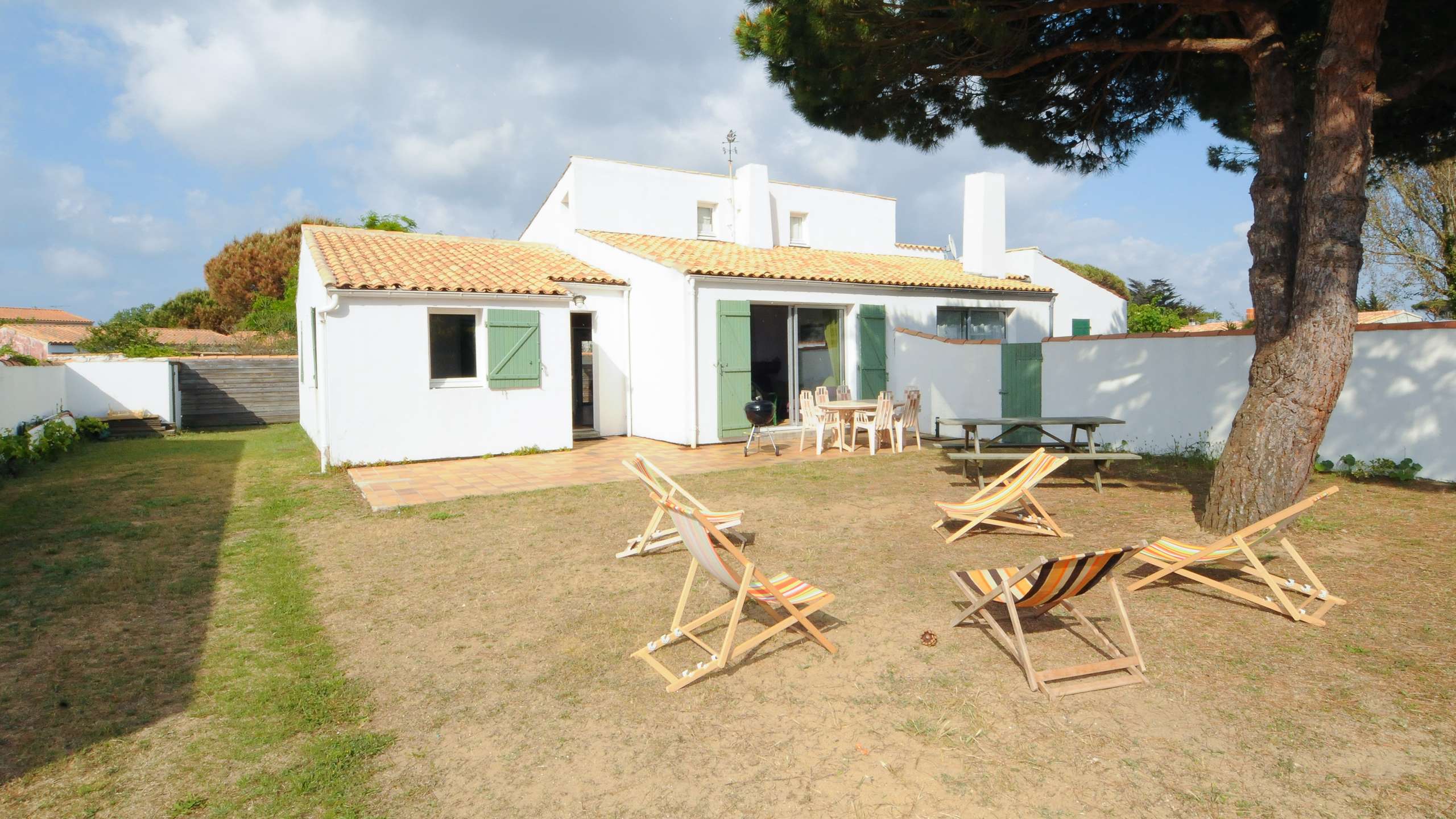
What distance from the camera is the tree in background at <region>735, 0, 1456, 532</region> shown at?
5.85 metres

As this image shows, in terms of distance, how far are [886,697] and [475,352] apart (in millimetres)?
9124

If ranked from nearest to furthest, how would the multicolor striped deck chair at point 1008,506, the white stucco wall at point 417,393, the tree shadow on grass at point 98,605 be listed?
the tree shadow on grass at point 98,605 < the multicolor striped deck chair at point 1008,506 < the white stucco wall at point 417,393

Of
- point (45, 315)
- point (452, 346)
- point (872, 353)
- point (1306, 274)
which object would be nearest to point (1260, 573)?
point (1306, 274)

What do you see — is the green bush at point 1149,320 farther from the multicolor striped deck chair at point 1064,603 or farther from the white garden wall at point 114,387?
the white garden wall at point 114,387

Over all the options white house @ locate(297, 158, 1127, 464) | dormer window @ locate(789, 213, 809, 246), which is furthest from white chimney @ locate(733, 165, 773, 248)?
dormer window @ locate(789, 213, 809, 246)

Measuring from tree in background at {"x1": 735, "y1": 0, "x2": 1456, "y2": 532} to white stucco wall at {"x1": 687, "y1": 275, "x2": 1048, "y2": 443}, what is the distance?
4.13 meters

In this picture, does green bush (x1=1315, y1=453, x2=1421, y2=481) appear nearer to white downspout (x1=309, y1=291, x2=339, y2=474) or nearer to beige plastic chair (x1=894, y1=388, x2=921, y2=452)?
beige plastic chair (x1=894, y1=388, x2=921, y2=452)

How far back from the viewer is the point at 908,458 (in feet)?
35.2

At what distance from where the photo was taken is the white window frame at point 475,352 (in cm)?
1081

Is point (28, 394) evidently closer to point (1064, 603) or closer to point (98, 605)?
point (98, 605)

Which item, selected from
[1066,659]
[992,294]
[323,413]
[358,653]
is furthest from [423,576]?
[992,294]

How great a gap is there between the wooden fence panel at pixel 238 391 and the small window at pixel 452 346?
1027 cm

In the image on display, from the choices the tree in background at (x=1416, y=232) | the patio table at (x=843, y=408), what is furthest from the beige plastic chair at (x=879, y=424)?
the tree in background at (x=1416, y=232)

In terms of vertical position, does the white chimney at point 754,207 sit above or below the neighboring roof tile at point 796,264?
above
